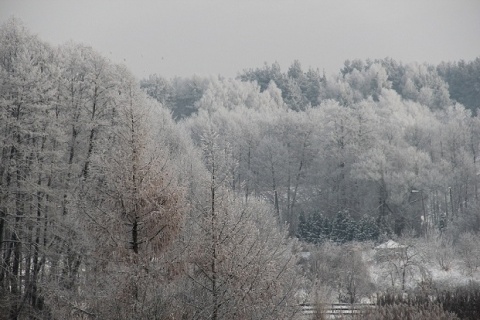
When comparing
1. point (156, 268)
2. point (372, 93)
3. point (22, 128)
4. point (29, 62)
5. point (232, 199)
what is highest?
point (372, 93)

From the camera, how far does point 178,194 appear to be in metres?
8.93

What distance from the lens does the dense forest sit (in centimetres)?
863

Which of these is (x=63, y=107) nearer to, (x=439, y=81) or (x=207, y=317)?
(x=207, y=317)

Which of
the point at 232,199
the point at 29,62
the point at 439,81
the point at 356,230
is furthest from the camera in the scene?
the point at 439,81

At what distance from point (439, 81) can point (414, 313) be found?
239 ft

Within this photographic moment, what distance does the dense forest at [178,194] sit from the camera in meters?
8.63

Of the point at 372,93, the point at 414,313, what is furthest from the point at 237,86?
the point at 414,313

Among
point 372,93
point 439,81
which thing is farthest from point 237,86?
point 439,81

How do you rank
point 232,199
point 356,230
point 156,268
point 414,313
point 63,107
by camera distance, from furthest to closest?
1. point 356,230
2. point 63,107
3. point 414,313
4. point 232,199
5. point 156,268

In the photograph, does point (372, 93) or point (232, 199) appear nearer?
point (232, 199)

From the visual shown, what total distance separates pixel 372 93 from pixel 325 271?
59.0m

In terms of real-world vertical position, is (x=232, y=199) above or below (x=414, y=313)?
above

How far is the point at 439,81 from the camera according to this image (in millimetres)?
78875

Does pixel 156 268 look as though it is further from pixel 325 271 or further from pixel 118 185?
pixel 325 271
